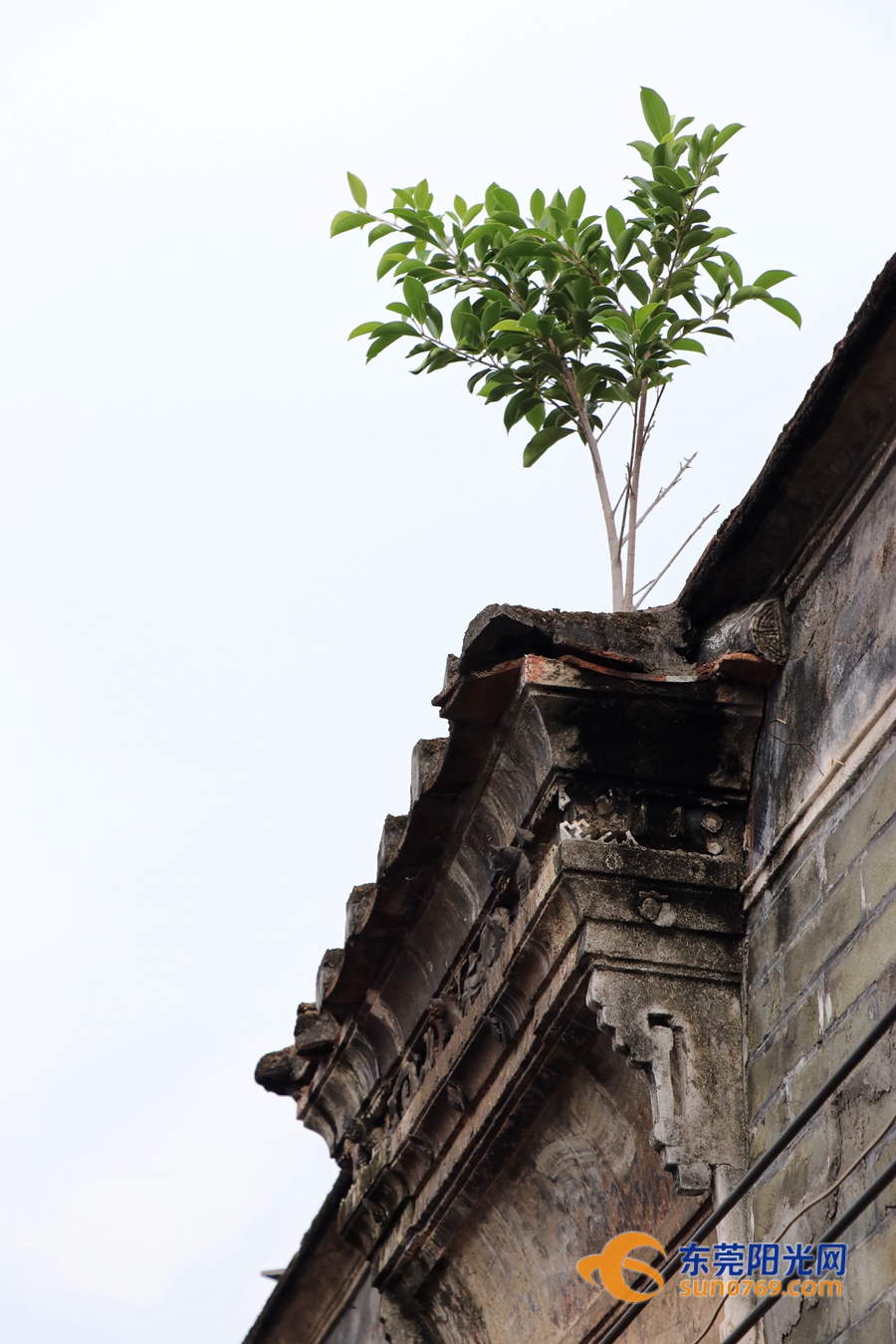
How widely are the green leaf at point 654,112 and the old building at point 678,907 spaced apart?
2110mm

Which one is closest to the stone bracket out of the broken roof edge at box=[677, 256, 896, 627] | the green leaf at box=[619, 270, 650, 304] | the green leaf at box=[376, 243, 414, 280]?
the broken roof edge at box=[677, 256, 896, 627]

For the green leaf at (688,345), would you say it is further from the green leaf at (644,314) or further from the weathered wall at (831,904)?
the weathered wall at (831,904)

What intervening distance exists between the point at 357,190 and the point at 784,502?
111 inches

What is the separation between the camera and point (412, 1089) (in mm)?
6750

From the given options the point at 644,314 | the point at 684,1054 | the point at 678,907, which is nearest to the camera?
the point at 684,1054

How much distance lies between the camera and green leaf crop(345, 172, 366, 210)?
270 inches

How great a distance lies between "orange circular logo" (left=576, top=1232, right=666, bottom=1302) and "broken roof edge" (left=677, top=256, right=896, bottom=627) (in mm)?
2006

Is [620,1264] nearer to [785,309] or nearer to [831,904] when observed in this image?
[831,904]

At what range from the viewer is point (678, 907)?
501cm

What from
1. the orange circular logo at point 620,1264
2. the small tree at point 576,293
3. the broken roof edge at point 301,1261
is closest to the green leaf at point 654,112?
the small tree at point 576,293

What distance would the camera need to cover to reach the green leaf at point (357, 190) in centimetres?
687

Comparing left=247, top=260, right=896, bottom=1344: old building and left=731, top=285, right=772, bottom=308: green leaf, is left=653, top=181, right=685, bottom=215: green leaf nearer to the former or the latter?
left=731, top=285, right=772, bottom=308: green leaf

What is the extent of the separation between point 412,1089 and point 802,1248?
2.75 m

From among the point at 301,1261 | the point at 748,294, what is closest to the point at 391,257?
the point at 748,294
